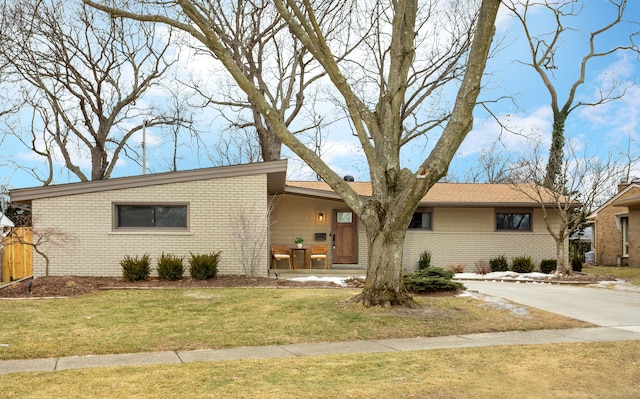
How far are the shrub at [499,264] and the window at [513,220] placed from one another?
1.37m

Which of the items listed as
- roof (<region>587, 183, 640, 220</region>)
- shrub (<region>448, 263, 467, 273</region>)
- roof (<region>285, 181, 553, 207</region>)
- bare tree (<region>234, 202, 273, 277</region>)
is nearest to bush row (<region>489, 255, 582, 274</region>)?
shrub (<region>448, 263, 467, 273</region>)

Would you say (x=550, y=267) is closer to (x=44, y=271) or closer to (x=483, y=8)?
(x=483, y=8)

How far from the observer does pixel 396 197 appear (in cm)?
1051

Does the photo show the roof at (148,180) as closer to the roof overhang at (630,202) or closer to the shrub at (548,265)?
the shrub at (548,265)

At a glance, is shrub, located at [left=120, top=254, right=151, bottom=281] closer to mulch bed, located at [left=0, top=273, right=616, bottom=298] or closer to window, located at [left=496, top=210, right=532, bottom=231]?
mulch bed, located at [left=0, top=273, right=616, bottom=298]

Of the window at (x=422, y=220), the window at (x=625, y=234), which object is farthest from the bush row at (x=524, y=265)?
the window at (x=625, y=234)

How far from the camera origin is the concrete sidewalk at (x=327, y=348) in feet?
22.8

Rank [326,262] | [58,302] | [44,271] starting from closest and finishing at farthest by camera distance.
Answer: [58,302]
[44,271]
[326,262]

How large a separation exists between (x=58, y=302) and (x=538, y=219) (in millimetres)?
17984

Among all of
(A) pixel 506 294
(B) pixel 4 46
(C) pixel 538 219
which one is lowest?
(A) pixel 506 294

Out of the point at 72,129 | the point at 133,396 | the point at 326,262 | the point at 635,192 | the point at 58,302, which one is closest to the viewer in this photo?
the point at 133,396

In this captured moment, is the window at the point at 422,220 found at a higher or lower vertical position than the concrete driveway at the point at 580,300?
higher

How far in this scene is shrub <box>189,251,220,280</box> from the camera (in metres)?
15.6

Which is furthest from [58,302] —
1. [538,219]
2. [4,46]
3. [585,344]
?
[538,219]
